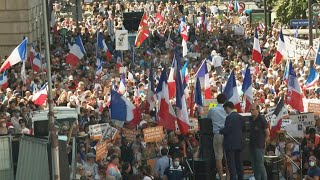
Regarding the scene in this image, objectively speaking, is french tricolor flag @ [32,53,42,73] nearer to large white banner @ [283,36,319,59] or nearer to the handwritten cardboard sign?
large white banner @ [283,36,319,59]

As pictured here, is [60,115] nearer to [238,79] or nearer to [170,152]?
[170,152]

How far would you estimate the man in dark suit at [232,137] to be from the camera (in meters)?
19.1

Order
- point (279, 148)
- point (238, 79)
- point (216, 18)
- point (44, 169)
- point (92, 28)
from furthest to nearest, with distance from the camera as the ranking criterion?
1. point (216, 18)
2. point (92, 28)
3. point (238, 79)
4. point (279, 148)
5. point (44, 169)

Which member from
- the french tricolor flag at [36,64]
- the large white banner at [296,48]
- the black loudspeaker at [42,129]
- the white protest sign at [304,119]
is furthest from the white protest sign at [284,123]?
the large white banner at [296,48]

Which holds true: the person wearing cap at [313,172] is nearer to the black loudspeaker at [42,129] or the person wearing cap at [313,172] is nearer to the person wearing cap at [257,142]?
the person wearing cap at [257,142]

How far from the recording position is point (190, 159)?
20062 mm

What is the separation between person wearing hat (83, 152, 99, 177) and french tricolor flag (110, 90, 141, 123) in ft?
15.5

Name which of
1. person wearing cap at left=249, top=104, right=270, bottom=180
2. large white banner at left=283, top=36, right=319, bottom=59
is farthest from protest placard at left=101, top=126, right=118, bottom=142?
large white banner at left=283, top=36, right=319, bottom=59

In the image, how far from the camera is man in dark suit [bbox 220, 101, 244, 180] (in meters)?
19.1

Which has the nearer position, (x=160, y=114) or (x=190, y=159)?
(x=190, y=159)

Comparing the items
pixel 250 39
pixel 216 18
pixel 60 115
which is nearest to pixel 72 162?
pixel 60 115

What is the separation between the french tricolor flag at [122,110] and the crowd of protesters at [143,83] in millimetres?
239

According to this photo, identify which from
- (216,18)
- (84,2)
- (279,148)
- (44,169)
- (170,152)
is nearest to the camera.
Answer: (44,169)

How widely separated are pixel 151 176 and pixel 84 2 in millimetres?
53360
